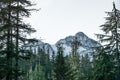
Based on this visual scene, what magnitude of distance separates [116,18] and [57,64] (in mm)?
14452

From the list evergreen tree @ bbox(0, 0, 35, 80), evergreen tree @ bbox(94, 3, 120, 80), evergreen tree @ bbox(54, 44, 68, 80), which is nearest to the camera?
evergreen tree @ bbox(0, 0, 35, 80)

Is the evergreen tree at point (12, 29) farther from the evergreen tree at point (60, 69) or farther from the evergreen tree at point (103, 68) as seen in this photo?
the evergreen tree at point (60, 69)

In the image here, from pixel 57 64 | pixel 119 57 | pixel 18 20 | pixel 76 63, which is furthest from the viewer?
pixel 76 63

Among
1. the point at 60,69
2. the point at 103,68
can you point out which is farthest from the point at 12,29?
the point at 60,69

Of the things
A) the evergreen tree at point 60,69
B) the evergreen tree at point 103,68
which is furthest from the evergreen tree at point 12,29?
the evergreen tree at point 60,69

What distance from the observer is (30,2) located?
27203 mm

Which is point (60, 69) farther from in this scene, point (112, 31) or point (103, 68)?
point (103, 68)

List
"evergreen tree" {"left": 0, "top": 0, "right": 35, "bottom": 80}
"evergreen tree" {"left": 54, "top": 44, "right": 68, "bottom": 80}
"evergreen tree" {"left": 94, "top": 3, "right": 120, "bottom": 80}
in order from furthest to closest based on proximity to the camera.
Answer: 1. "evergreen tree" {"left": 54, "top": 44, "right": 68, "bottom": 80}
2. "evergreen tree" {"left": 94, "top": 3, "right": 120, "bottom": 80}
3. "evergreen tree" {"left": 0, "top": 0, "right": 35, "bottom": 80}

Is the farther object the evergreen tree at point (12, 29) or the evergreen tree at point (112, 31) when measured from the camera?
the evergreen tree at point (112, 31)

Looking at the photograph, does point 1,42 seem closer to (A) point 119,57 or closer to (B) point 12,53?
(B) point 12,53

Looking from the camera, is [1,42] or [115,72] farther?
[115,72]

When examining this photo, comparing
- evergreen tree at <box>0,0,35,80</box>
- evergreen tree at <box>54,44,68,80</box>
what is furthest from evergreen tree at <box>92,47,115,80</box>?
evergreen tree at <box>54,44,68,80</box>

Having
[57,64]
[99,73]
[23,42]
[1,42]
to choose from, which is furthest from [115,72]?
[57,64]

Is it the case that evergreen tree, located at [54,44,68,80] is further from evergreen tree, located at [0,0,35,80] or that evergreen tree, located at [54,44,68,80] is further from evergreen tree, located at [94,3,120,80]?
evergreen tree, located at [0,0,35,80]
